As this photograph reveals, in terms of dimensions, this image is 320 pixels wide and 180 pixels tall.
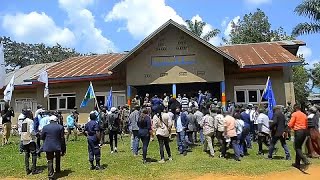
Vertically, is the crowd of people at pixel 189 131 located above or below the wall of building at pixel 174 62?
below

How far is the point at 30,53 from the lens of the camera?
5666cm

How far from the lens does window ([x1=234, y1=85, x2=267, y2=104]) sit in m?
21.0

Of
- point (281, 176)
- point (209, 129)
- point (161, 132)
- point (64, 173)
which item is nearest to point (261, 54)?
point (209, 129)

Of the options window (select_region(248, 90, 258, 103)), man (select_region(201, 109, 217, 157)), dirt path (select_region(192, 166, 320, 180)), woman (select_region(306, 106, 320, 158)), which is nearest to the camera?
dirt path (select_region(192, 166, 320, 180))

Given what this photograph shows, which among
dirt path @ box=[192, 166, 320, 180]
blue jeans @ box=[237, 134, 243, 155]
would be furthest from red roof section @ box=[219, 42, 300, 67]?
dirt path @ box=[192, 166, 320, 180]

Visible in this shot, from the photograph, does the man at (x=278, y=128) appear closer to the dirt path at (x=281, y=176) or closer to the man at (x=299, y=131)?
the man at (x=299, y=131)

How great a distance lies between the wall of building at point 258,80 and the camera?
67.7 feet

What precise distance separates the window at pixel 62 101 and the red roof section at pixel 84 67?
1.33 metres

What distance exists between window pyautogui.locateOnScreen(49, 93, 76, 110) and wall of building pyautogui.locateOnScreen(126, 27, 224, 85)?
417 cm

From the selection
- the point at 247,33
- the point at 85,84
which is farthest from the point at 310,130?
the point at 247,33

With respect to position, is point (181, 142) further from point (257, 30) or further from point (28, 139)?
point (257, 30)

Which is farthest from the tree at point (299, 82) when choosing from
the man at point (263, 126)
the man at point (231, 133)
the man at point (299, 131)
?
the man at point (299, 131)

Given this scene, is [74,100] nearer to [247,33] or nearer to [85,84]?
[85,84]

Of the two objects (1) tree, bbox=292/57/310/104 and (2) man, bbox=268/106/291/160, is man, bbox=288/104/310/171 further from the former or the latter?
(1) tree, bbox=292/57/310/104
